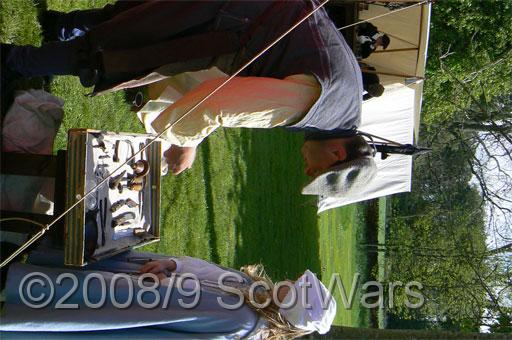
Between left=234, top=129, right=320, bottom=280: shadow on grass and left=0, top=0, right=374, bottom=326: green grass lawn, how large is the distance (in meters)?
0.01

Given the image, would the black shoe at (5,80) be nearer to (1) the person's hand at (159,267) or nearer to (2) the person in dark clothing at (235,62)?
(2) the person in dark clothing at (235,62)

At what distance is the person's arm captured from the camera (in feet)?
8.07

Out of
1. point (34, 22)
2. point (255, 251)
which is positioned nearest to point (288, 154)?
point (255, 251)

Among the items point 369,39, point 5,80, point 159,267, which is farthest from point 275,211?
point 5,80

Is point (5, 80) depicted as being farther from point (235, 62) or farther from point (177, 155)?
point (235, 62)

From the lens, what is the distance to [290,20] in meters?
2.76

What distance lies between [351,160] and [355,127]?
0.57ft

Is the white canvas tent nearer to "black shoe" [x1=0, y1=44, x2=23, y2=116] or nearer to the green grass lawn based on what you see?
the green grass lawn

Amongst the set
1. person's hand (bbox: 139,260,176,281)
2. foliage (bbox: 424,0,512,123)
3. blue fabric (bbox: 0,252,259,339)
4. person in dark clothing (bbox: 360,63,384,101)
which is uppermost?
foliage (bbox: 424,0,512,123)

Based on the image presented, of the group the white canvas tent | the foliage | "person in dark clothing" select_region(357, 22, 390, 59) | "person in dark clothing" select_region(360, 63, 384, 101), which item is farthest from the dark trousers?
the foliage

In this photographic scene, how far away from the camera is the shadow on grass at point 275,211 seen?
7441mm

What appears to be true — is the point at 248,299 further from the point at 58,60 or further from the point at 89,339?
the point at 58,60

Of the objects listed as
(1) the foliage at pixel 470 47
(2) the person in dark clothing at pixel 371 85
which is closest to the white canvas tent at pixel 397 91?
(2) the person in dark clothing at pixel 371 85

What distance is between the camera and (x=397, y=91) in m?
6.89
